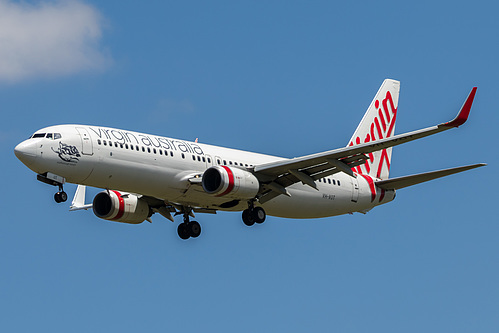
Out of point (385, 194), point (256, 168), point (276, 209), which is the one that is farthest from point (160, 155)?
point (385, 194)

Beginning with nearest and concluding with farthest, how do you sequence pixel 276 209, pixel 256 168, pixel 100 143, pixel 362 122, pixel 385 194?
pixel 100 143, pixel 256 168, pixel 276 209, pixel 385 194, pixel 362 122

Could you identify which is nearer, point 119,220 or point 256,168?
point 256,168

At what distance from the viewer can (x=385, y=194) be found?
53.4 m

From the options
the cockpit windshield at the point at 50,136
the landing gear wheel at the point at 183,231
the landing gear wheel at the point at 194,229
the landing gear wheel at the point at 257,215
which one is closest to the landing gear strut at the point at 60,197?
the cockpit windshield at the point at 50,136

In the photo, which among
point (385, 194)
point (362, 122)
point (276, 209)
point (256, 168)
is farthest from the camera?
point (362, 122)

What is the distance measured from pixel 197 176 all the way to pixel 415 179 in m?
12.2

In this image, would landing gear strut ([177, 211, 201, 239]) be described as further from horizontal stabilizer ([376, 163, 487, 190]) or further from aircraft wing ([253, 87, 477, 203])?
horizontal stabilizer ([376, 163, 487, 190])

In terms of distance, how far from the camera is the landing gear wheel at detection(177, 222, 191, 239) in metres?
50.4

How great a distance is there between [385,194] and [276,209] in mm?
7379

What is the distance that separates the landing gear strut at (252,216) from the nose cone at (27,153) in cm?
1126

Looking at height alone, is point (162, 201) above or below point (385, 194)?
below

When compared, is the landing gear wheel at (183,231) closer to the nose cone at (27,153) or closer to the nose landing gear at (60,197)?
the nose landing gear at (60,197)

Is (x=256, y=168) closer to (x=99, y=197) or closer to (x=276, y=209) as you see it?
(x=276, y=209)

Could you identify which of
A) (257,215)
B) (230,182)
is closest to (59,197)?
(230,182)
